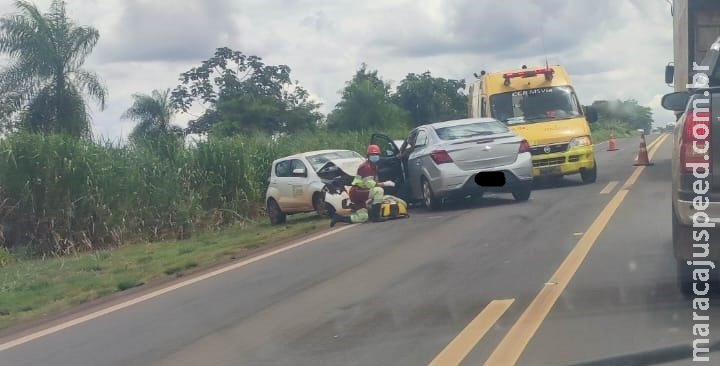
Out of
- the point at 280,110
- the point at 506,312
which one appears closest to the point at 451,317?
the point at 506,312

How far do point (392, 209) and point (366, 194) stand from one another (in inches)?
21.4

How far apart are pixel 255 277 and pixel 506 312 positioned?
4.46 metres

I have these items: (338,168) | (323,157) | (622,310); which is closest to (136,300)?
(622,310)

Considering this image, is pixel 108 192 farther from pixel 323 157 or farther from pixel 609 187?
pixel 609 187

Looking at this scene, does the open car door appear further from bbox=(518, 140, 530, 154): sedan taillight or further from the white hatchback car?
bbox=(518, 140, 530, 154): sedan taillight

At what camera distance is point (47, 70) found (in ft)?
109

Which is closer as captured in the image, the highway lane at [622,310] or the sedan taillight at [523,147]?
the highway lane at [622,310]

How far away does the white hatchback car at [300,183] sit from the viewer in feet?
66.6

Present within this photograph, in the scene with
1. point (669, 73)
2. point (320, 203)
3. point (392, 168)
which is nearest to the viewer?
point (320, 203)

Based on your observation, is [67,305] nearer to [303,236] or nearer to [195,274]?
[195,274]

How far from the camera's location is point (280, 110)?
47.9 metres

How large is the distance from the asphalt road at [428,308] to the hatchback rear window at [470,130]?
4209mm

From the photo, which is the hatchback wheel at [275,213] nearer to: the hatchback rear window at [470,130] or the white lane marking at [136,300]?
the hatchback rear window at [470,130]

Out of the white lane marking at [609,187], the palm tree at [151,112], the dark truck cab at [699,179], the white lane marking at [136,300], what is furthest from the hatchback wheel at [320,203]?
the palm tree at [151,112]
